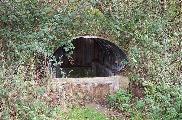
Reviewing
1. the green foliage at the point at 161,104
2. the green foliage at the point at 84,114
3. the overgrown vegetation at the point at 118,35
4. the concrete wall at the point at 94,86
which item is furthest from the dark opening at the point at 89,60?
the green foliage at the point at 161,104

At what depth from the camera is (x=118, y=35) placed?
38.0ft

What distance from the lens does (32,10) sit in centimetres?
1139

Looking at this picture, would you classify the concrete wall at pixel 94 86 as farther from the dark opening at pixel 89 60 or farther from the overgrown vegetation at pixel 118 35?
the dark opening at pixel 89 60

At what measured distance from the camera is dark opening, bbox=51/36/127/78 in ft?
44.6

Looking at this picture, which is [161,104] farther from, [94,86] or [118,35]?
[118,35]

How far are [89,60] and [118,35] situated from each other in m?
4.82

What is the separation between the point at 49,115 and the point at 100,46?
7.55 m

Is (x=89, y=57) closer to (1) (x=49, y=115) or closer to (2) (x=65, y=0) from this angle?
(2) (x=65, y=0)

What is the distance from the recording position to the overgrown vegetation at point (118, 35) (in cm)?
934

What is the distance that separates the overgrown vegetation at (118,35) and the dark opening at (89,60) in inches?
53.1

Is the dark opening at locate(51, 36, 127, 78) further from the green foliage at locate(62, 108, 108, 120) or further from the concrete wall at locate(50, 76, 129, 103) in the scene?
the green foliage at locate(62, 108, 108, 120)

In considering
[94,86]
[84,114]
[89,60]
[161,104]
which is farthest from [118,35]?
[89,60]

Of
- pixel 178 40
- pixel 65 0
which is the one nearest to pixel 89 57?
pixel 65 0

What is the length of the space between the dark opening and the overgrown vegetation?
135 cm
